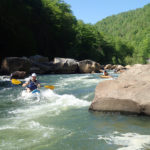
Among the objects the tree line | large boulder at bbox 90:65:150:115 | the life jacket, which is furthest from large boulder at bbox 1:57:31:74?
large boulder at bbox 90:65:150:115

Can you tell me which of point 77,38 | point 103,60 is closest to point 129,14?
point 103,60

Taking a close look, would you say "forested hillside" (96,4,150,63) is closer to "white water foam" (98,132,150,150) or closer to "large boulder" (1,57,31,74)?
"large boulder" (1,57,31,74)

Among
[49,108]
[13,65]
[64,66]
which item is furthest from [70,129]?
[64,66]

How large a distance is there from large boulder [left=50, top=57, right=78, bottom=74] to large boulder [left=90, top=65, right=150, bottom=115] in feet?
55.5

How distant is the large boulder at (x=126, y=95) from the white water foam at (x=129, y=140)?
1.42 meters

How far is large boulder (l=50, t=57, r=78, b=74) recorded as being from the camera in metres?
23.1

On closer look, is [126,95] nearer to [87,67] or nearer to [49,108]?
[49,108]

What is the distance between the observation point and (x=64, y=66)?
23.4 meters

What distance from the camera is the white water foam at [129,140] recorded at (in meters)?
3.59

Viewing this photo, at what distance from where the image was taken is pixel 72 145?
3.73m

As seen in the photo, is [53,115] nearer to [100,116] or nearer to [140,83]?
[100,116]

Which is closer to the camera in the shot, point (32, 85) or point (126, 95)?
point (126, 95)

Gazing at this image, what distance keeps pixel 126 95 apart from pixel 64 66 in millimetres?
17983

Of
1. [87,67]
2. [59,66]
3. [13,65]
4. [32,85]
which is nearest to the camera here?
[32,85]
